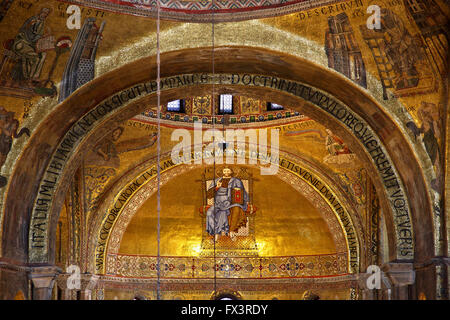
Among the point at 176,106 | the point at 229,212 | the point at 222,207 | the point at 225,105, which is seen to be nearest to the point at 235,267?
the point at 229,212

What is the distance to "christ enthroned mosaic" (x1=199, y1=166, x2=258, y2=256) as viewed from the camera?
22.5 m

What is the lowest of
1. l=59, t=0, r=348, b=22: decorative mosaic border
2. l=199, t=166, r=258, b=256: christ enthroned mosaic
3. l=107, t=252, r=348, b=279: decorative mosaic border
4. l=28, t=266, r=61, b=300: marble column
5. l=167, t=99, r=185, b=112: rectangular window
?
l=28, t=266, r=61, b=300: marble column

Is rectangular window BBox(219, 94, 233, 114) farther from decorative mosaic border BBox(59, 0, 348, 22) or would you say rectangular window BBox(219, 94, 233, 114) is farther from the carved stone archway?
decorative mosaic border BBox(59, 0, 348, 22)

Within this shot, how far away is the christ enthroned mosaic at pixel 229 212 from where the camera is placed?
22.5 meters

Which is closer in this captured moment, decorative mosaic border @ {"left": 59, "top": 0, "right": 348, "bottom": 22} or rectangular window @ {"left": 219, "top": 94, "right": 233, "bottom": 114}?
decorative mosaic border @ {"left": 59, "top": 0, "right": 348, "bottom": 22}

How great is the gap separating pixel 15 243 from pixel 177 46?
4.26 meters

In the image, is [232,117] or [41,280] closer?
[41,280]

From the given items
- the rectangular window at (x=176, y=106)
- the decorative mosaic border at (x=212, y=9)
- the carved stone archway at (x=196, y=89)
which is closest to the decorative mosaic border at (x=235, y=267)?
the rectangular window at (x=176, y=106)

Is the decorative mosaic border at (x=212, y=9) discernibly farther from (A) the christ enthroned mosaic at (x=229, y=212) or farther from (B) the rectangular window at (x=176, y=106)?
(A) the christ enthroned mosaic at (x=229, y=212)

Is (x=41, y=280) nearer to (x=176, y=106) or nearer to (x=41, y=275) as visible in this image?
(x=41, y=275)

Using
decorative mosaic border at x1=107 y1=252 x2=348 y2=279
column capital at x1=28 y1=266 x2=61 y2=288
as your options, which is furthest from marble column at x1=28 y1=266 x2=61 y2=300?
decorative mosaic border at x1=107 y1=252 x2=348 y2=279

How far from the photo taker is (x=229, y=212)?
22797 millimetres
